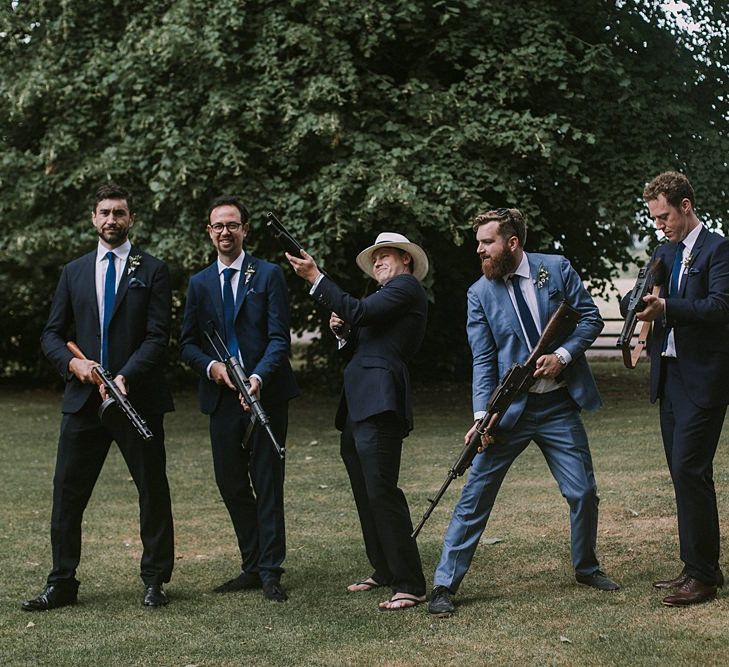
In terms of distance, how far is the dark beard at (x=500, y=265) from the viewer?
6555mm

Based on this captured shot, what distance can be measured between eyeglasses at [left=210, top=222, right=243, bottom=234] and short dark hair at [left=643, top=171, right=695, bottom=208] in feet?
8.01

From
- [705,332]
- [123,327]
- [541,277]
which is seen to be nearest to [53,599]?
[123,327]

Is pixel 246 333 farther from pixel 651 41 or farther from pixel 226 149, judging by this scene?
pixel 651 41

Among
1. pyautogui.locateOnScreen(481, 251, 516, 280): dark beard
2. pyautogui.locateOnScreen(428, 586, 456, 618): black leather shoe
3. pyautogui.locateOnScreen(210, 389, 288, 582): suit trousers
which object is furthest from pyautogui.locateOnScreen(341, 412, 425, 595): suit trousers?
pyautogui.locateOnScreen(481, 251, 516, 280): dark beard

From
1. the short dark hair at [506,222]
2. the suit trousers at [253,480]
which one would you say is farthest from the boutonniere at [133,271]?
the short dark hair at [506,222]

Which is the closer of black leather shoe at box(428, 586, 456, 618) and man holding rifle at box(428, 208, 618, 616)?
black leather shoe at box(428, 586, 456, 618)

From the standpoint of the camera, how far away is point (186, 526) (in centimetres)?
972

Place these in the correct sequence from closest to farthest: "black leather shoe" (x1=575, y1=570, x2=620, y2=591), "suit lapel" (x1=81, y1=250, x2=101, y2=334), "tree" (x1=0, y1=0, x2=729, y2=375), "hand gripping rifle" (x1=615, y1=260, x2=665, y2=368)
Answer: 1. "hand gripping rifle" (x1=615, y1=260, x2=665, y2=368)
2. "black leather shoe" (x1=575, y1=570, x2=620, y2=591)
3. "suit lapel" (x1=81, y1=250, x2=101, y2=334)
4. "tree" (x1=0, y1=0, x2=729, y2=375)

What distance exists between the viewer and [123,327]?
272 inches

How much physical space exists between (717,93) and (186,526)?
11.3 metres

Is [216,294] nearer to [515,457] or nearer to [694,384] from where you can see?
[515,457]

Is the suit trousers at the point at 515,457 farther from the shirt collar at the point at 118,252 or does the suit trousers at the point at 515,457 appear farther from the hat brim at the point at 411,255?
the shirt collar at the point at 118,252

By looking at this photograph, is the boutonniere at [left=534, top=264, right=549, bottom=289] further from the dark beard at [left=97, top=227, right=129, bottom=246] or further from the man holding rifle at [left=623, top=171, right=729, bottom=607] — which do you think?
the dark beard at [left=97, top=227, right=129, bottom=246]

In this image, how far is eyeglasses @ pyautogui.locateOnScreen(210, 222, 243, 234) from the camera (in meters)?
7.16
